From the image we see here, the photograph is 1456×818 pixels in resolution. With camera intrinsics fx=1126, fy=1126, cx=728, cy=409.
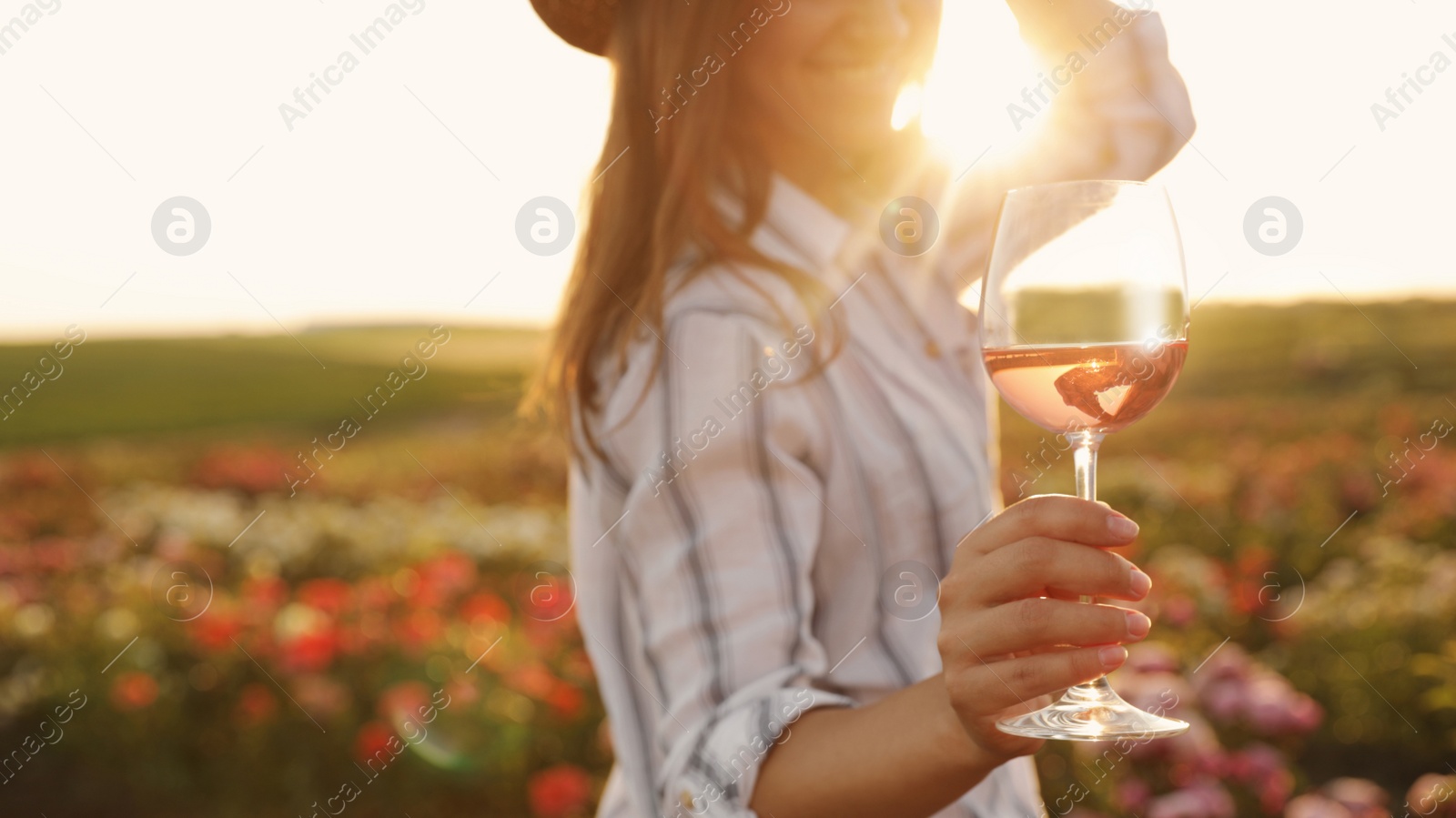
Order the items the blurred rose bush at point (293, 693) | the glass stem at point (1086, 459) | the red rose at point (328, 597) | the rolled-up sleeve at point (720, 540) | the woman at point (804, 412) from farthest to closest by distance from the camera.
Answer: the red rose at point (328, 597) → the blurred rose bush at point (293, 693) → the rolled-up sleeve at point (720, 540) → the woman at point (804, 412) → the glass stem at point (1086, 459)

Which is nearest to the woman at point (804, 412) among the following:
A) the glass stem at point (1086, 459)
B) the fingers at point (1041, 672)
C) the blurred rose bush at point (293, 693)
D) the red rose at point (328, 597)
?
the fingers at point (1041, 672)

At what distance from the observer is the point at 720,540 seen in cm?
170

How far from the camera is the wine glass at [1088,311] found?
51.5 inches

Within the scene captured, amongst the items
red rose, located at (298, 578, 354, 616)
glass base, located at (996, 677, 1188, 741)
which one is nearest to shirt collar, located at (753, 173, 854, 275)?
glass base, located at (996, 677, 1188, 741)

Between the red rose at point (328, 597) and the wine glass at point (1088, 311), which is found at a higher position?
the wine glass at point (1088, 311)

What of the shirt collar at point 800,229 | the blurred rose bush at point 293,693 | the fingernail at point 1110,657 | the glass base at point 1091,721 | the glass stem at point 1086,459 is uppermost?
the shirt collar at point 800,229

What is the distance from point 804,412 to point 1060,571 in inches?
28.0

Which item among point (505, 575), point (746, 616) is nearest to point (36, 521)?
point (505, 575)

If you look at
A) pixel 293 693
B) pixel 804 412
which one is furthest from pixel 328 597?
pixel 804 412

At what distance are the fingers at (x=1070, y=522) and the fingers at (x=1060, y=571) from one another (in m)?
0.01

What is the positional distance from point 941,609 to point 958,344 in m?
1.08

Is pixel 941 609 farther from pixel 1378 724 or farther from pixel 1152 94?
pixel 1378 724

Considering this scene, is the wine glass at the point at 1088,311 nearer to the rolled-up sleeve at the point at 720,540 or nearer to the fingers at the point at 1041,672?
the fingers at the point at 1041,672

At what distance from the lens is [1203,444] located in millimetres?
10789
